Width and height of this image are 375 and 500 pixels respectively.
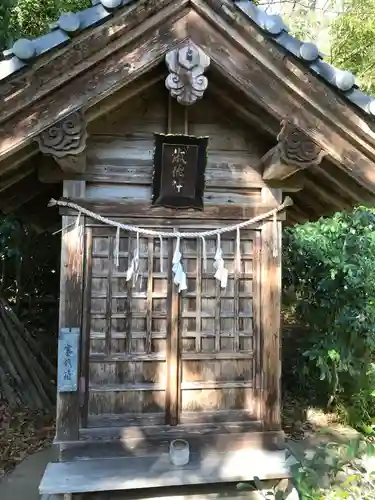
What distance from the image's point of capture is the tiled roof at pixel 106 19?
3.07m

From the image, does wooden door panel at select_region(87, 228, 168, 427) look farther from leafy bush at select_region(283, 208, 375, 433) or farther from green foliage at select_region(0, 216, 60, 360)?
green foliage at select_region(0, 216, 60, 360)

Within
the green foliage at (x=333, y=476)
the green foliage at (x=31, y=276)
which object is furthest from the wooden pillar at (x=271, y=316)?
the green foliage at (x=31, y=276)

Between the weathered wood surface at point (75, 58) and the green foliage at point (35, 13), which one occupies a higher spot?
the green foliage at point (35, 13)

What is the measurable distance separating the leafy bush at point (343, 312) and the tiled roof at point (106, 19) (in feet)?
11.4

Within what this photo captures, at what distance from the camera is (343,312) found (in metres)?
6.64

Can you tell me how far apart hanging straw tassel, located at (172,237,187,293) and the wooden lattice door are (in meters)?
0.09

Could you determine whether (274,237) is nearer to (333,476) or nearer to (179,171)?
(179,171)

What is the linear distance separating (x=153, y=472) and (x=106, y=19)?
3279mm

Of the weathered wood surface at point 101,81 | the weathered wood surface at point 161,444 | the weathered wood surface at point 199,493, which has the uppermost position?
the weathered wood surface at point 101,81

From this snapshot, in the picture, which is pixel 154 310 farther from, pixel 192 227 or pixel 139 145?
pixel 139 145

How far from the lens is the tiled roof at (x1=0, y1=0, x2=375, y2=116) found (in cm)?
307

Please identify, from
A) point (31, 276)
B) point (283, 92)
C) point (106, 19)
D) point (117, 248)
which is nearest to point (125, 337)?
point (117, 248)

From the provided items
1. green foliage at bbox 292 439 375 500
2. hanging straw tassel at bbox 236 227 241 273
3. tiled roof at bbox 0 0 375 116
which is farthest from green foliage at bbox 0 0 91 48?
green foliage at bbox 292 439 375 500

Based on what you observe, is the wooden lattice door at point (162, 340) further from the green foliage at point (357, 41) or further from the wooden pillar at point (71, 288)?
the green foliage at point (357, 41)
